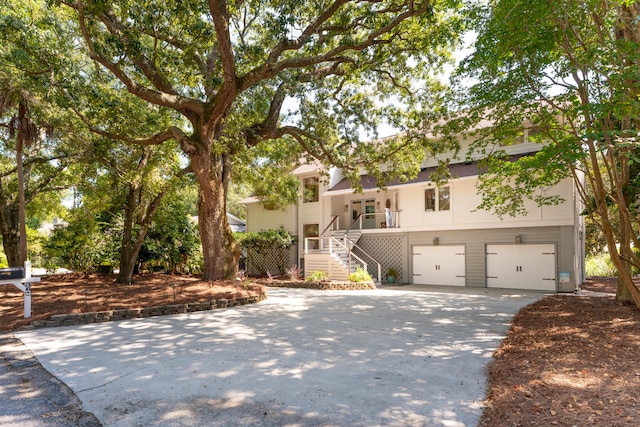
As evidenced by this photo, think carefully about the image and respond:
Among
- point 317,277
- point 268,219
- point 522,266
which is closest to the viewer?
point 522,266

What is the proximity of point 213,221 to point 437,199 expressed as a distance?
10.5 metres

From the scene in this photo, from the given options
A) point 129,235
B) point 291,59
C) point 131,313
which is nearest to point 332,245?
point 129,235

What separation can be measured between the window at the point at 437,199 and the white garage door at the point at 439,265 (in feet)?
6.06

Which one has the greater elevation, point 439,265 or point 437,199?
point 437,199

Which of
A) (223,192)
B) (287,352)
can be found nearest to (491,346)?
(287,352)

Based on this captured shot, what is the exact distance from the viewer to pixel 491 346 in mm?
6113

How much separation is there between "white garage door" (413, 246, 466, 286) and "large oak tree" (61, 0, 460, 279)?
Answer: 17.4 ft

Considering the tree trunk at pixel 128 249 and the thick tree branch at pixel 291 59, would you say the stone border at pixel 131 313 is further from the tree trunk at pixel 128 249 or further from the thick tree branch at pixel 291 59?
the thick tree branch at pixel 291 59

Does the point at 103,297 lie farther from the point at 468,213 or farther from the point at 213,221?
the point at 468,213

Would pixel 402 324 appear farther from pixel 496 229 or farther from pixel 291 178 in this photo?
pixel 291 178

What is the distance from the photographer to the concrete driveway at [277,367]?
356cm

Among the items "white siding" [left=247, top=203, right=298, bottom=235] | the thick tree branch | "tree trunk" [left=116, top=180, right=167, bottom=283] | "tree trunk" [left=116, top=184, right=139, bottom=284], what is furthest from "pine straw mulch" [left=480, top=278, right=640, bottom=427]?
"white siding" [left=247, top=203, right=298, bottom=235]

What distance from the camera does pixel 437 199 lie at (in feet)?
58.5

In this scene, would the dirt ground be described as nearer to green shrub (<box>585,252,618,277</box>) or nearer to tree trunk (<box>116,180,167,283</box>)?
tree trunk (<box>116,180,167,283</box>)
